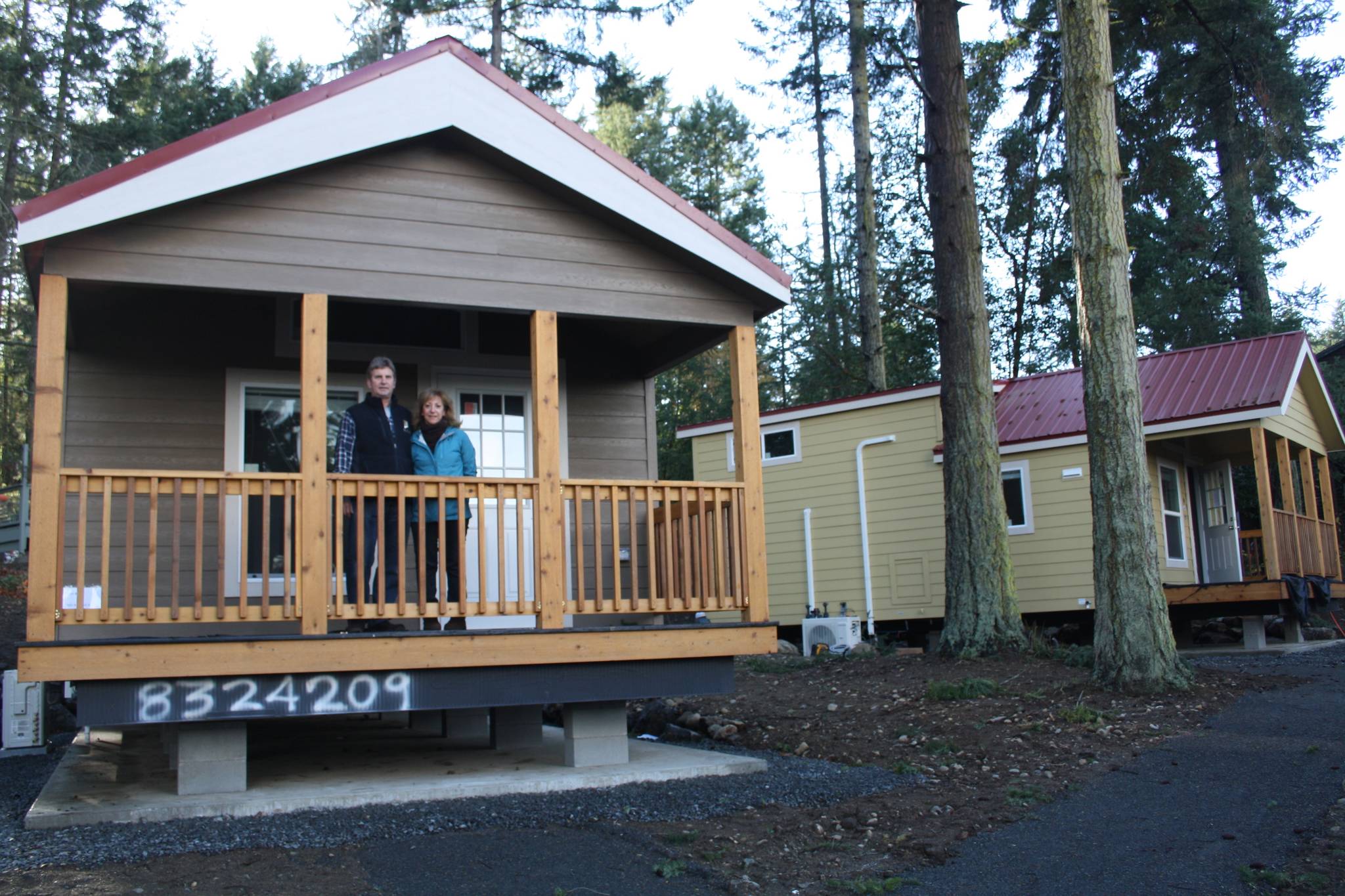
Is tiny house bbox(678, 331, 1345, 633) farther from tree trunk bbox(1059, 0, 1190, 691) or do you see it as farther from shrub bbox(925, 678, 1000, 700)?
shrub bbox(925, 678, 1000, 700)

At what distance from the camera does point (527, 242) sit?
727 cm

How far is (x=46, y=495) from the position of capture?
5840mm

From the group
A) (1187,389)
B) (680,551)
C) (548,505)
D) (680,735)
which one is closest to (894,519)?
(1187,389)

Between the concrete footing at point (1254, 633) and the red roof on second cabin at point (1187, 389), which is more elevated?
the red roof on second cabin at point (1187, 389)

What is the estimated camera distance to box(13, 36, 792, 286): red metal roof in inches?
239

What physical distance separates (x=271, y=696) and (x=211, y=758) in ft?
1.42

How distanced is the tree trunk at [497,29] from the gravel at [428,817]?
1908 cm

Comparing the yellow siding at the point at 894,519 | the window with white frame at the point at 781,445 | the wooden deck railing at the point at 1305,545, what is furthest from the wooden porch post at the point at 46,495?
the wooden deck railing at the point at 1305,545

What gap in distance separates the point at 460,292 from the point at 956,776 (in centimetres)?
418

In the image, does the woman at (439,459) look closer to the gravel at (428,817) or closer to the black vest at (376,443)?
the black vest at (376,443)

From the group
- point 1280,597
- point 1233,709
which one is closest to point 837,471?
point 1280,597

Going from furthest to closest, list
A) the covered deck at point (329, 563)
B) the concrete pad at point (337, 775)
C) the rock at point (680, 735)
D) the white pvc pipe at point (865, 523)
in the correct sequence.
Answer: the white pvc pipe at point (865, 523), the rock at point (680, 735), the covered deck at point (329, 563), the concrete pad at point (337, 775)

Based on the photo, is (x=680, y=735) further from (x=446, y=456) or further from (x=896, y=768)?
(x=446, y=456)

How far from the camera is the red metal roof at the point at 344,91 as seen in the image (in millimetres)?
6078
